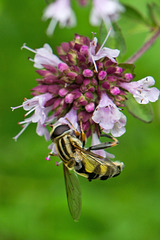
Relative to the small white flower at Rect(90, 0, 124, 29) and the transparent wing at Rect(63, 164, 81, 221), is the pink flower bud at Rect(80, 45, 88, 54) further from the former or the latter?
the small white flower at Rect(90, 0, 124, 29)

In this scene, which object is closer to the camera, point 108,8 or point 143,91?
point 143,91

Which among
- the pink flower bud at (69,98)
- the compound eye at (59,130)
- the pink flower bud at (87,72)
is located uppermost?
the pink flower bud at (87,72)

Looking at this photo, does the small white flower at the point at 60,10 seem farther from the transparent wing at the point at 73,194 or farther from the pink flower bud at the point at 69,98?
the transparent wing at the point at 73,194

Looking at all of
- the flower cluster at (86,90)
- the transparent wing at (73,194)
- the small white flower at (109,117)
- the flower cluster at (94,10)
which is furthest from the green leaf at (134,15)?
the transparent wing at (73,194)

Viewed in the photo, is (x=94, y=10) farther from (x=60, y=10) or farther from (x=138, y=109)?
(x=138, y=109)

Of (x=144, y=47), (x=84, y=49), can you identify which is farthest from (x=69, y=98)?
(x=144, y=47)

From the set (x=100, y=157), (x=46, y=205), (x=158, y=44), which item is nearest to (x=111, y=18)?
(x=158, y=44)
